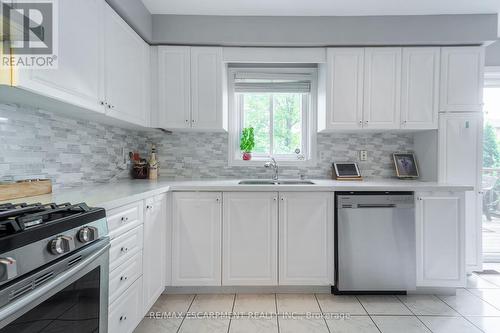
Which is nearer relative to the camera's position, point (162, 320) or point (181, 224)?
point (162, 320)

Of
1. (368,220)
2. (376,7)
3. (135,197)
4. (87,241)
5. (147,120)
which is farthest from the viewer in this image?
(147,120)

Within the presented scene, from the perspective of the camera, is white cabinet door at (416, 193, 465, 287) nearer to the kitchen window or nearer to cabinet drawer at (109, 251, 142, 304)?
the kitchen window

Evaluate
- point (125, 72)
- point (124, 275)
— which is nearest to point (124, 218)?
point (124, 275)

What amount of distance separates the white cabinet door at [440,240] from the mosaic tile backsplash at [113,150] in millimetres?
721

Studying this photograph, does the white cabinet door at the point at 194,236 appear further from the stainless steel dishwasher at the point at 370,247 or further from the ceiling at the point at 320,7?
the ceiling at the point at 320,7

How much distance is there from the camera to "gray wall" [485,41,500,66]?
298cm

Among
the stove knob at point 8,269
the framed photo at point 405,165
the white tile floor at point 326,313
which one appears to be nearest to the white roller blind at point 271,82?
the framed photo at point 405,165

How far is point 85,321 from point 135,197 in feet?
2.33

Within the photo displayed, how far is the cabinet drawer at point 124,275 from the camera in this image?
1401 millimetres

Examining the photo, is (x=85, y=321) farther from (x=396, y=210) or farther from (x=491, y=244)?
(x=491, y=244)

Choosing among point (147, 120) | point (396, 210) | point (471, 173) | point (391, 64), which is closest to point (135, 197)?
point (147, 120)

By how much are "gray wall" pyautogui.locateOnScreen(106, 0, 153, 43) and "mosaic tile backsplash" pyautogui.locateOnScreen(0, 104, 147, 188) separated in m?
0.89

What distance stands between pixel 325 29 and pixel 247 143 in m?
1.34

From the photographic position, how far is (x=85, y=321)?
106 cm
